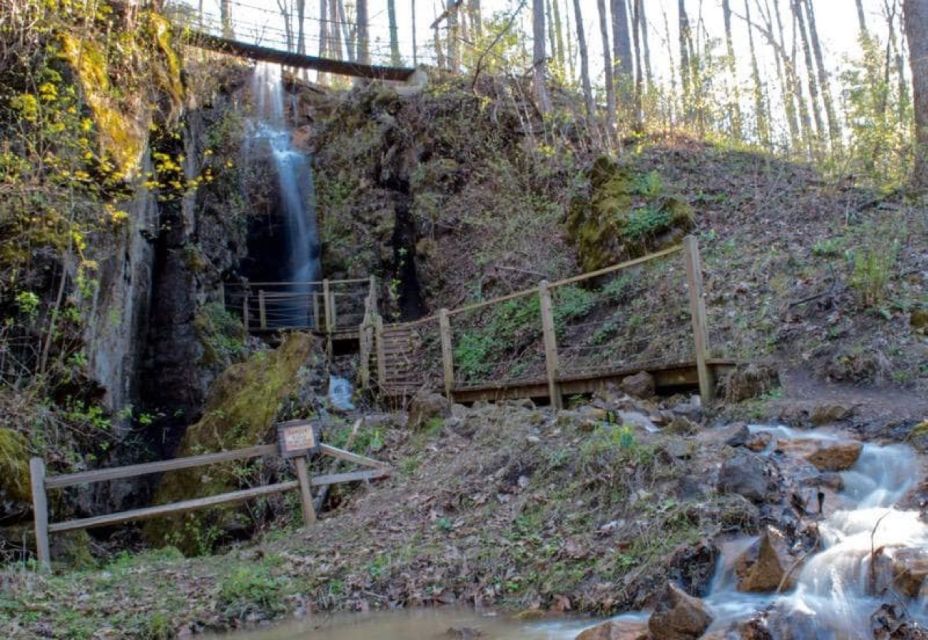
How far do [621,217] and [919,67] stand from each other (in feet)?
17.4

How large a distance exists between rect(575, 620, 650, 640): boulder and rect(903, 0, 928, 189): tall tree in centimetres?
1093

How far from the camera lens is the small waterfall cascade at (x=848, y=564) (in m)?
3.76

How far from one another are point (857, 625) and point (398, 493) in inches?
191

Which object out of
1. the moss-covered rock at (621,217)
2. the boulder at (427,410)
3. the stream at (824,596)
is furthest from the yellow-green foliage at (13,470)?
the moss-covered rock at (621,217)

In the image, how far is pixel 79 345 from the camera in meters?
9.70

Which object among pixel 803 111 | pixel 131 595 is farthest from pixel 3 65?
pixel 803 111

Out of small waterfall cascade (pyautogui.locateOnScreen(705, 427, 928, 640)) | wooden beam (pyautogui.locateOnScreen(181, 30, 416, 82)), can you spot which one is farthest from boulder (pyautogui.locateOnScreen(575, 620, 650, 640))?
wooden beam (pyautogui.locateOnScreen(181, 30, 416, 82))

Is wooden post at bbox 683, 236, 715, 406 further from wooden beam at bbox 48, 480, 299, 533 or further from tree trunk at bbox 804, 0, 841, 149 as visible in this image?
tree trunk at bbox 804, 0, 841, 149

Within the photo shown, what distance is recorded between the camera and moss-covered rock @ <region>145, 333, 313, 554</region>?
29.2ft

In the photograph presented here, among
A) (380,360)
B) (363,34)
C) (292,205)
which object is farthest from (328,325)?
(363,34)

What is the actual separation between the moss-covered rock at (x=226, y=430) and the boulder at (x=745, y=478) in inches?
236

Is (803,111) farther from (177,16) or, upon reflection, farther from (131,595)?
(131,595)

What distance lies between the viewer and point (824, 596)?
3.97 metres

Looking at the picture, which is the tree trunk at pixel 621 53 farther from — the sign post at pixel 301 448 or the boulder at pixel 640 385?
the sign post at pixel 301 448
